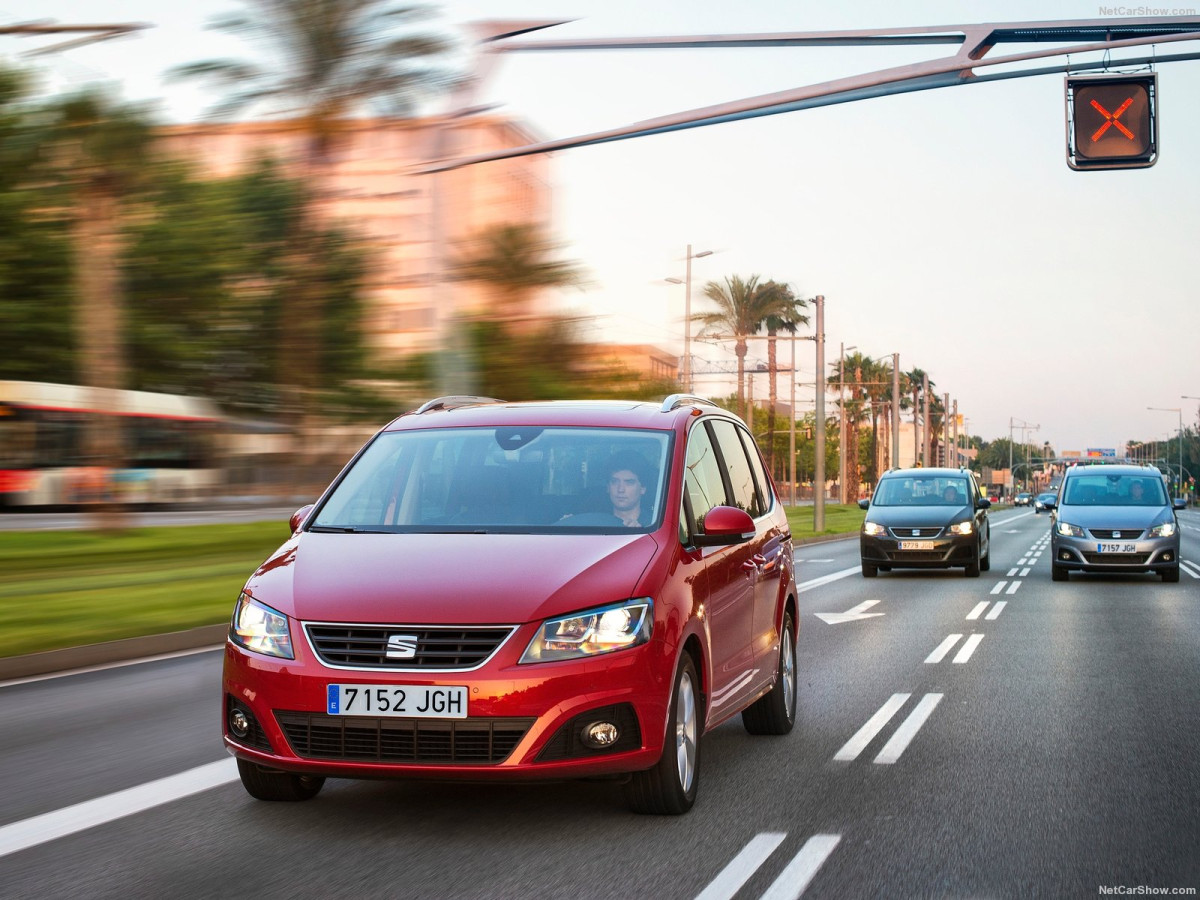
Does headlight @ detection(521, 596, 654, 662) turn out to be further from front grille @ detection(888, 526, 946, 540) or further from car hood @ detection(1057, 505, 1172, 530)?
front grille @ detection(888, 526, 946, 540)

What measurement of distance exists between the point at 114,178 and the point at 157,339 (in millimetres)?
10206

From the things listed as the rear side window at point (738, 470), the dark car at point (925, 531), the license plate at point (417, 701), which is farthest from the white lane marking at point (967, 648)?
the dark car at point (925, 531)

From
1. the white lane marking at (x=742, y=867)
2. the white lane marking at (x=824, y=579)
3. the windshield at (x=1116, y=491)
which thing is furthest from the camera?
the windshield at (x=1116, y=491)

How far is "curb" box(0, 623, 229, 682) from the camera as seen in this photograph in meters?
10.7

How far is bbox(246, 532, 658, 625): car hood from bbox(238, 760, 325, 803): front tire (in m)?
0.74

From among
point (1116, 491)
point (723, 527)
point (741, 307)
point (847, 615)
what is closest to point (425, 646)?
point (723, 527)

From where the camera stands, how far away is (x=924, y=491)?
24234mm

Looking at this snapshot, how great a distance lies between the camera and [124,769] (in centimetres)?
705

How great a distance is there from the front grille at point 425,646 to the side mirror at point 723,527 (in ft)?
4.38

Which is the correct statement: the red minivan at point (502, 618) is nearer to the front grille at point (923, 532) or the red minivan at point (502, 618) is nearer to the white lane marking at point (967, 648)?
the white lane marking at point (967, 648)

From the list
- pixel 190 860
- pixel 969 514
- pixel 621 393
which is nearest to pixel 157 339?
pixel 621 393

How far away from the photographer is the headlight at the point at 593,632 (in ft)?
17.8

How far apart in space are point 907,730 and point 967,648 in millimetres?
4769

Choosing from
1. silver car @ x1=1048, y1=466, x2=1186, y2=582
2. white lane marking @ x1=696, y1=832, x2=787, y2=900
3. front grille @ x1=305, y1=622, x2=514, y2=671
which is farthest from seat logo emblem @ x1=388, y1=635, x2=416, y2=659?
silver car @ x1=1048, y1=466, x2=1186, y2=582
